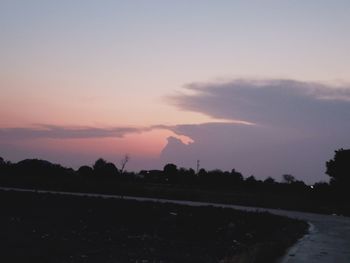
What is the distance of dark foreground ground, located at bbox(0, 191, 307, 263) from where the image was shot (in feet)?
84.1

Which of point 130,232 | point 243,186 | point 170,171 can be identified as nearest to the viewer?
point 130,232

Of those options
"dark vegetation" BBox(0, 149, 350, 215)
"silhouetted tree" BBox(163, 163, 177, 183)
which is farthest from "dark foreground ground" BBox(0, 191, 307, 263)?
"silhouetted tree" BBox(163, 163, 177, 183)

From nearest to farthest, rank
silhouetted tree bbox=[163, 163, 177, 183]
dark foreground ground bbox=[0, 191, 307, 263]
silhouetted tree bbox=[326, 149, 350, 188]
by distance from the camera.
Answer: dark foreground ground bbox=[0, 191, 307, 263], silhouetted tree bbox=[326, 149, 350, 188], silhouetted tree bbox=[163, 163, 177, 183]

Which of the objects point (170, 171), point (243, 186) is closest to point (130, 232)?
point (243, 186)

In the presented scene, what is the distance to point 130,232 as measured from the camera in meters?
41.2

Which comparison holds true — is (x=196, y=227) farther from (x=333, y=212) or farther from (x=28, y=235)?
(x=333, y=212)

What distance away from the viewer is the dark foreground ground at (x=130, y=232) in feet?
84.1

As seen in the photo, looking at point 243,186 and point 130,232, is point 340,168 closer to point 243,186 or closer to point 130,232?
point 243,186

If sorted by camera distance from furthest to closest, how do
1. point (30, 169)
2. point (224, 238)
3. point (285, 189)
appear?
point (30, 169), point (285, 189), point (224, 238)

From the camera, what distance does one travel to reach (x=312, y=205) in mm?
89562

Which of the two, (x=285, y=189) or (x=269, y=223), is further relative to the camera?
(x=285, y=189)

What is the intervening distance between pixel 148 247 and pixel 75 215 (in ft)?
85.4

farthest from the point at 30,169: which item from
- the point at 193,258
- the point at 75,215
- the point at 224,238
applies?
the point at 193,258

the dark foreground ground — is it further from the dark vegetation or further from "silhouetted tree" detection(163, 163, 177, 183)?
"silhouetted tree" detection(163, 163, 177, 183)
